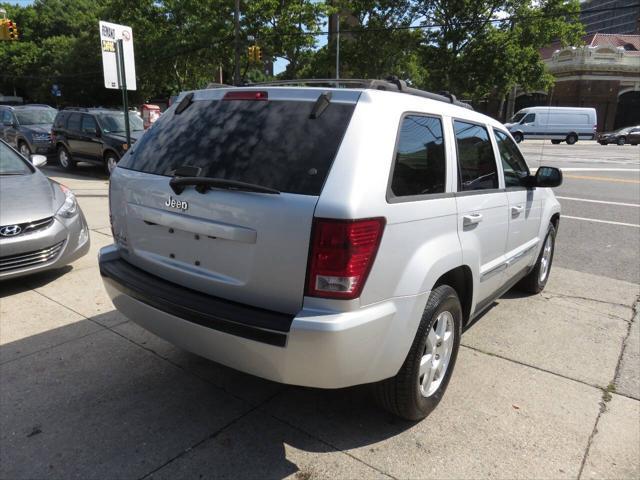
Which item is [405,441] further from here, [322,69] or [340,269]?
[322,69]

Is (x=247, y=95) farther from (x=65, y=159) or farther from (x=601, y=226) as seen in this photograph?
(x=65, y=159)

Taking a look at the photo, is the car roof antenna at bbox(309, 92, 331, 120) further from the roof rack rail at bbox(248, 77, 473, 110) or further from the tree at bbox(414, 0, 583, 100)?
the tree at bbox(414, 0, 583, 100)

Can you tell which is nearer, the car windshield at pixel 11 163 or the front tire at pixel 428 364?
the front tire at pixel 428 364

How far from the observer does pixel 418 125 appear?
2719mm

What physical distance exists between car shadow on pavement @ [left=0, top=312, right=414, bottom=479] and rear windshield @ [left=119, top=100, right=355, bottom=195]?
137 cm

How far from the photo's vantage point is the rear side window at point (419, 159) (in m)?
2.50

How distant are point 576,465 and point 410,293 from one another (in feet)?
4.11

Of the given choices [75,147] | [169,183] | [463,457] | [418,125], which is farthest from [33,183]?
[75,147]

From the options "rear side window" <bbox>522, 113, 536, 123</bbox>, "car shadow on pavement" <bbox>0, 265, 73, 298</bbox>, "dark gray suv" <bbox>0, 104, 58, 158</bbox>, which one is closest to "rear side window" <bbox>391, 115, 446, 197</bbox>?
"car shadow on pavement" <bbox>0, 265, 73, 298</bbox>

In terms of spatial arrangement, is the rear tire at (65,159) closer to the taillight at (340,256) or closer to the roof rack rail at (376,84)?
the roof rack rail at (376,84)

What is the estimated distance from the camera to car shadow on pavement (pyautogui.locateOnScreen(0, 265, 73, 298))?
4824 mm

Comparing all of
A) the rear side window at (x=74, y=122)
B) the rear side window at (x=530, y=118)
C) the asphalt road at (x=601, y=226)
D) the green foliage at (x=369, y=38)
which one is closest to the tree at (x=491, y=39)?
Result: the green foliage at (x=369, y=38)

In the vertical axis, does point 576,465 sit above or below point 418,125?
below

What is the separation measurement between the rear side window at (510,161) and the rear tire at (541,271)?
0.96 meters
